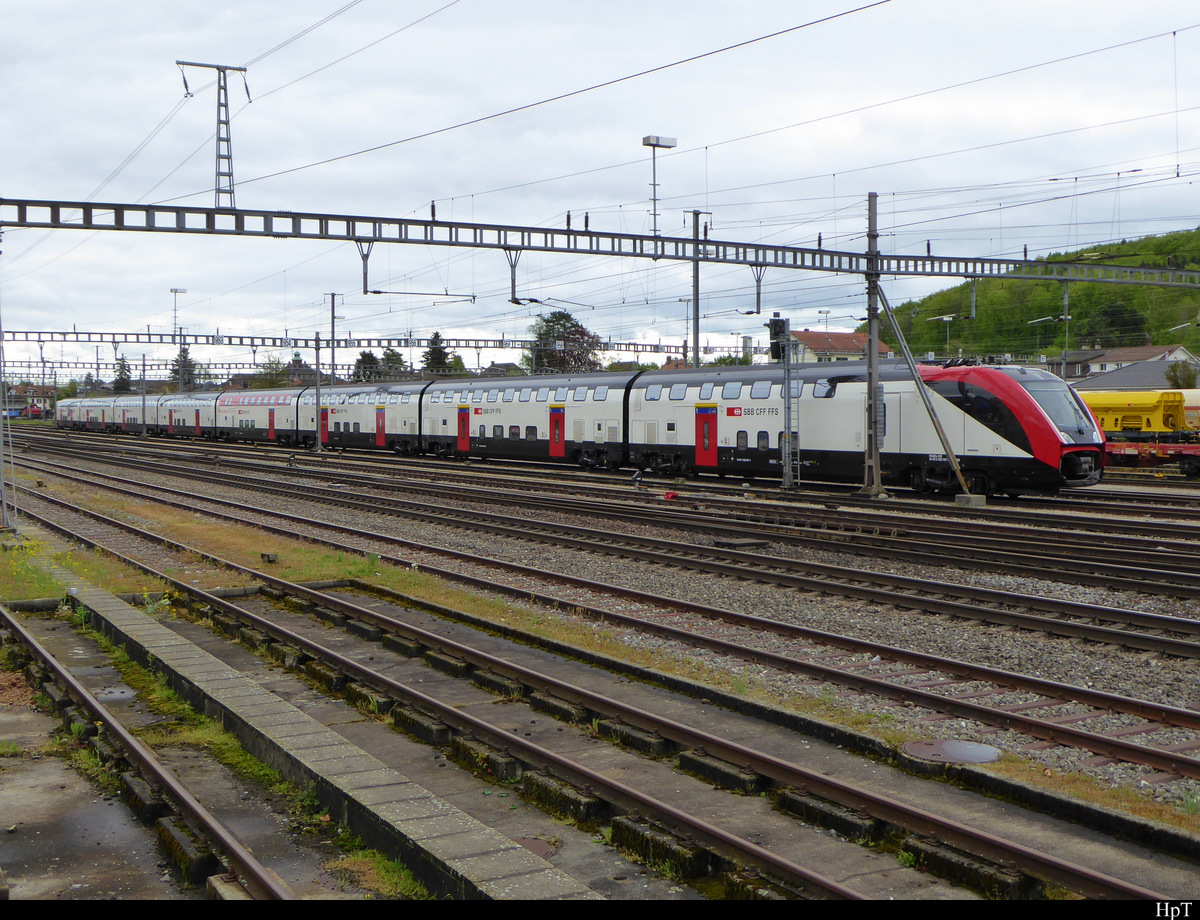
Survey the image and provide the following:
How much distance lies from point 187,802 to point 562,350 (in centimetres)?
9697

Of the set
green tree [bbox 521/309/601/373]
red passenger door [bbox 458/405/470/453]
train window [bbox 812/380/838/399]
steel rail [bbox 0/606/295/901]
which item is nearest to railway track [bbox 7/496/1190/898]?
steel rail [bbox 0/606/295/901]

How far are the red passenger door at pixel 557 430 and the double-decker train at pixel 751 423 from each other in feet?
0.13

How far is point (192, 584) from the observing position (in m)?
15.5

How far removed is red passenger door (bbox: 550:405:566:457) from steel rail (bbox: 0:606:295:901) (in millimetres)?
29506

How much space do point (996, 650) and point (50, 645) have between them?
33.7 feet

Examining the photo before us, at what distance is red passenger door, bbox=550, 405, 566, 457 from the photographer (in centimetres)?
3956

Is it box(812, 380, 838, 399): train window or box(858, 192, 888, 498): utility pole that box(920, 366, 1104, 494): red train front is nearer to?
box(858, 192, 888, 498): utility pole

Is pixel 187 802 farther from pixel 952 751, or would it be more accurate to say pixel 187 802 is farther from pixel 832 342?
pixel 832 342

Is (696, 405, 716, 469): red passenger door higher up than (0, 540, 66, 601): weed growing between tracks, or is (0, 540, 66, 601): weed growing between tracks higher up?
(696, 405, 716, 469): red passenger door

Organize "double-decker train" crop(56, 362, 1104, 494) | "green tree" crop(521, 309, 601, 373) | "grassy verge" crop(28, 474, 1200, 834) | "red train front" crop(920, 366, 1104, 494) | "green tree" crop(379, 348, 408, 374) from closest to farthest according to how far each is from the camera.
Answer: "grassy verge" crop(28, 474, 1200, 834) → "red train front" crop(920, 366, 1104, 494) → "double-decker train" crop(56, 362, 1104, 494) → "green tree" crop(521, 309, 601, 373) → "green tree" crop(379, 348, 408, 374)

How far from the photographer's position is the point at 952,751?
24.3ft

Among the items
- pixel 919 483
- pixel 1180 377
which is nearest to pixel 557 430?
pixel 919 483

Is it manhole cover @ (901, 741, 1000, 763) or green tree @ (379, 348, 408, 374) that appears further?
green tree @ (379, 348, 408, 374)
